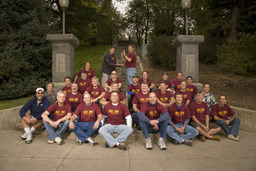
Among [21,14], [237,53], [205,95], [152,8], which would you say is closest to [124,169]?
[205,95]

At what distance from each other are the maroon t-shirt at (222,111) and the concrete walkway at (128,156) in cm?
76

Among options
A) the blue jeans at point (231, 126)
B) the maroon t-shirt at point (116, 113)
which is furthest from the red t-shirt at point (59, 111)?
the blue jeans at point (231, 126)

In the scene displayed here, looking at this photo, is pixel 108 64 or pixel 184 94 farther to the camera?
pixel 108 64

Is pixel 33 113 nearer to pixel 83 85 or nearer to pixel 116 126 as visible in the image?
pixel 83 85

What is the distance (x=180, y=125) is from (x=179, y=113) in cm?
31

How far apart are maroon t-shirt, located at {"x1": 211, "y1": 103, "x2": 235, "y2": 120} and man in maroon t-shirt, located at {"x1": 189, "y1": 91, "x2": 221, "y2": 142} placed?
0.33m

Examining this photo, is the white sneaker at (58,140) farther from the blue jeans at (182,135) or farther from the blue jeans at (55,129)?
the blue jeans at (182,135)

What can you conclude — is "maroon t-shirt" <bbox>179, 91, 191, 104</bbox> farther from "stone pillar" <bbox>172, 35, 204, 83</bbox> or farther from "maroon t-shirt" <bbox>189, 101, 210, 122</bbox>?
"stone pillar" <bbox>172, 35, 204, 83</bbox>

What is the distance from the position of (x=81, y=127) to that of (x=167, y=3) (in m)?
18.8

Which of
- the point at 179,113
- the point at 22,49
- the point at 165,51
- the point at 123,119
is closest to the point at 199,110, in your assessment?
the point at 179,113

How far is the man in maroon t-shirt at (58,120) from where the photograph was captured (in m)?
4.32

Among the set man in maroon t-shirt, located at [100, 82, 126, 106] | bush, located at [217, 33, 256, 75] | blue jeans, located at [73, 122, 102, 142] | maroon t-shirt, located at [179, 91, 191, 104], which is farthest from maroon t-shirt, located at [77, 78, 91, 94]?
bush, located at [217, 33, 256, 75]

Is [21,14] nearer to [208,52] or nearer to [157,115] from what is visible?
[157,115]

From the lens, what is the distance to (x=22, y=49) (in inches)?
309
